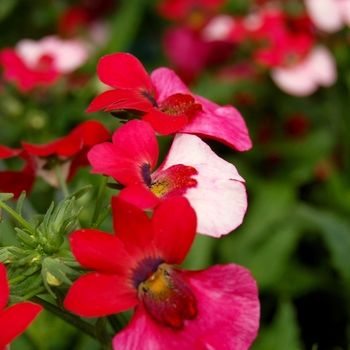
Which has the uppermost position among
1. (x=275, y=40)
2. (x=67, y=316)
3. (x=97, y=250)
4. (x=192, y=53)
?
(x=97, y=250)

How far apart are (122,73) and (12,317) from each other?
0.28m

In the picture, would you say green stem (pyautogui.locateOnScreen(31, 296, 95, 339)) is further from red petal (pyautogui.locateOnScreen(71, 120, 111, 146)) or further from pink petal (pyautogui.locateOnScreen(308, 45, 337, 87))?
pink petal (pyautogui.locateOnScreen(308, 45, 337, 87))

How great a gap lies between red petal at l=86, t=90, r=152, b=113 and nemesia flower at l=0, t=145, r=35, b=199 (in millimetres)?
135

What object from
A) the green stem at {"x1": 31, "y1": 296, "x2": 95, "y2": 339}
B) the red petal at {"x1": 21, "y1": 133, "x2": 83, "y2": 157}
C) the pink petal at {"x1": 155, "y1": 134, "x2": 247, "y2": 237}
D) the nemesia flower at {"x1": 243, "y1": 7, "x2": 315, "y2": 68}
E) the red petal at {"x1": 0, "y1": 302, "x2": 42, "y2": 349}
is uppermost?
the pink petal at {"x1": 155, "y1": 134, "x2": 247, "y2": 237}

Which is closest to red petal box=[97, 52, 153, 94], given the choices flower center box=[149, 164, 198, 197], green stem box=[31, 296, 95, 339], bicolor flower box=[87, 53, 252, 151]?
bicolor flower box=[87, 53, 252, 151]

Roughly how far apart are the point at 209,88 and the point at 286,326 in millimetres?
826

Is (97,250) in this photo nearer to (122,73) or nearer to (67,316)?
(67,316)

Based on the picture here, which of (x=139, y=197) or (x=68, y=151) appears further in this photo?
(x=68, y=151)

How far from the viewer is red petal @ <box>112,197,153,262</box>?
1.49ft

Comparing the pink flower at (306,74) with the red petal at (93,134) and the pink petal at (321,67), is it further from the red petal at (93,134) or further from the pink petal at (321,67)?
the red petal at (93,134)

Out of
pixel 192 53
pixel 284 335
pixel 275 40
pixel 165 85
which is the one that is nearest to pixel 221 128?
pixel 165 85

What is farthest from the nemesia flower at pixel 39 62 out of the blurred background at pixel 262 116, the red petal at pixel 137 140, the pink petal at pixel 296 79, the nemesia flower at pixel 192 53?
the red petal at pixel 137 140

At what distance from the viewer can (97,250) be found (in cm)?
45

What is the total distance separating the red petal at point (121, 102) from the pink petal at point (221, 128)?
47 mm
